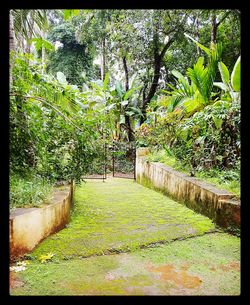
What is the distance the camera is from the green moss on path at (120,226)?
3.29 m

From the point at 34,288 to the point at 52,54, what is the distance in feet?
54.5

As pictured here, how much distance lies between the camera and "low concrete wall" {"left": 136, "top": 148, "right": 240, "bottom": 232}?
3.77 meters

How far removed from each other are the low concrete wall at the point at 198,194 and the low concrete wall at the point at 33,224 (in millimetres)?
2096

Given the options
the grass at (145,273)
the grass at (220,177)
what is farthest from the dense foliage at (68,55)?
the grass at (145,273)

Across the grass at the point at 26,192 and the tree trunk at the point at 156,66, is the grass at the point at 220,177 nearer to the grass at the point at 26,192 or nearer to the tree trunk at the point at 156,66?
the grass at the point at 26,192

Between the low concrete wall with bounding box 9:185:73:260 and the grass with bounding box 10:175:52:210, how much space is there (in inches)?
5.1

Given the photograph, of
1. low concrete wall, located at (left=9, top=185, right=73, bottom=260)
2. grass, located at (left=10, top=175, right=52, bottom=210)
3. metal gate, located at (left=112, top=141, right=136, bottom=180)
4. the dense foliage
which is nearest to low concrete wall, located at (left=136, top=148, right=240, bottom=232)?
low concrete wall, located at (left=9, top=185, right=73, bottom=260)

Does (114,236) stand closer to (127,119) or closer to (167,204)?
(167,204)

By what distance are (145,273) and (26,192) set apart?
174cm

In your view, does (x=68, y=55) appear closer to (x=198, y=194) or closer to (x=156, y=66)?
(x=156, y=66)

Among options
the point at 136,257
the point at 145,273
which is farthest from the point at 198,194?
the point at 145,273

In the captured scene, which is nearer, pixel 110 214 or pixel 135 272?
pixel 135 272
